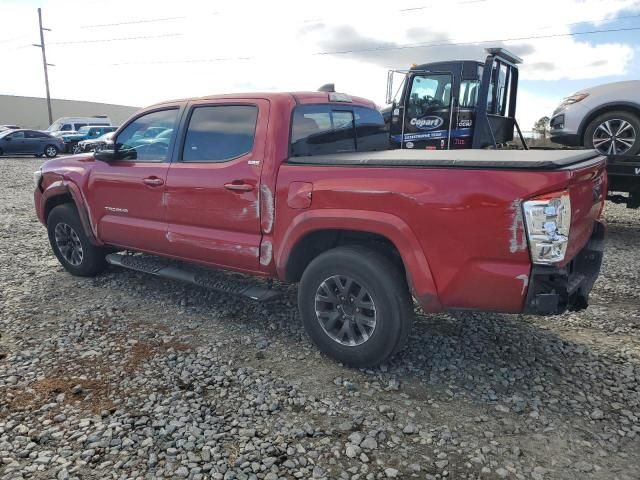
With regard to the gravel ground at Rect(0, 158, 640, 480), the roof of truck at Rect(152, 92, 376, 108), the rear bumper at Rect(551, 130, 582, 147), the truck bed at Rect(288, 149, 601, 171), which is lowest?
the gravel ground at Rect(0, 158, 640, 480)

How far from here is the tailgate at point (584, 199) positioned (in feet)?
9.38

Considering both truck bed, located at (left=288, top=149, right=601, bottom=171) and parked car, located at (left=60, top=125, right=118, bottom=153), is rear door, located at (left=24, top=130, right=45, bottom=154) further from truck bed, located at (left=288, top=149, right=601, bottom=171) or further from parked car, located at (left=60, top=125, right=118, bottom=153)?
truck bed, located at (left=288, top=149, right=601, bottom=171)

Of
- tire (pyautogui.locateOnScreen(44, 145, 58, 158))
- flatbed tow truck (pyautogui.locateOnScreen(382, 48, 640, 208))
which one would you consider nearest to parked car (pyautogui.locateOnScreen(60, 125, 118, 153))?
Answer: tire (pyautogui.locateOnScreen(44, 145, 58, 158))

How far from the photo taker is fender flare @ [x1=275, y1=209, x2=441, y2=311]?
3.04 metres

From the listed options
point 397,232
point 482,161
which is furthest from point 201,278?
point 482,161

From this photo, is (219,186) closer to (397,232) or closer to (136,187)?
(136,187)

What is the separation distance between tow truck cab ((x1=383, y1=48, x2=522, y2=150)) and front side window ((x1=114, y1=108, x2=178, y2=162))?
4.99 meters

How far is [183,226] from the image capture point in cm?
430

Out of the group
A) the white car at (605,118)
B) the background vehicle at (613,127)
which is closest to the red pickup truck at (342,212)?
the background vehicle at (613,127)

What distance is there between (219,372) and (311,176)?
4.97 ft

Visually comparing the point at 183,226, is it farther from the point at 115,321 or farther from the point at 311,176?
the point at 311,176

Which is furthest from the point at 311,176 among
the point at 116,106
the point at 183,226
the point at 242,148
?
the point at 116,106

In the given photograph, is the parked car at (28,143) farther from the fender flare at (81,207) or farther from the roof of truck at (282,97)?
the roof of truck at (282,97)

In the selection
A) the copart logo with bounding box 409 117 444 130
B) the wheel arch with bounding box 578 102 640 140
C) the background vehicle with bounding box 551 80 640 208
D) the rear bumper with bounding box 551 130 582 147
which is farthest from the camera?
the copart logo with bounding box 409 117 444 130
